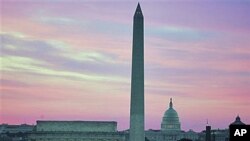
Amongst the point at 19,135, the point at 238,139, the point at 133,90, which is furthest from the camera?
the point at 19,135

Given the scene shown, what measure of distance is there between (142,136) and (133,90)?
6.06 meters

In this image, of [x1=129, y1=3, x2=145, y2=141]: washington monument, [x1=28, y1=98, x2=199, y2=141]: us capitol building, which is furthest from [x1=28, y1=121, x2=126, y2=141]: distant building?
[x1=129, y1=3, x2=145, y2=141]: washington monument

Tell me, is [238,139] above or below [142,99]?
below

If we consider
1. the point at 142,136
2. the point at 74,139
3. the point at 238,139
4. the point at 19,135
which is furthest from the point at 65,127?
the point at 238,139

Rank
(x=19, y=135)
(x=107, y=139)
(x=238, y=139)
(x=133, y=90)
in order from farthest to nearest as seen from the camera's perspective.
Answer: (x=19, y=135), (x=107, y=139), (x=133, y=90), (x=238, y=139)

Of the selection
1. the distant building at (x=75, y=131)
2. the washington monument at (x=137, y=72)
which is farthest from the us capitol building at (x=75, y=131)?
the washington monument at (x=137, y=72)

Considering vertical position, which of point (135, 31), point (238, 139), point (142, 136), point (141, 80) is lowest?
point (238, 139)

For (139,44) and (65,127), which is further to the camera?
(65,127)

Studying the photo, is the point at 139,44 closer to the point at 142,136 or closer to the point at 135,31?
the point at 135,31

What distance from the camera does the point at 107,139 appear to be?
13662 cm

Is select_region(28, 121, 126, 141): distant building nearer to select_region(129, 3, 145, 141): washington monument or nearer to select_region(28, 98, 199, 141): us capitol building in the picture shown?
select_region(28, 98, 199, 141): us capitol building

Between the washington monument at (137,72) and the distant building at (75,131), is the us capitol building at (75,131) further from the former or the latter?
the washington monument at (137,72)

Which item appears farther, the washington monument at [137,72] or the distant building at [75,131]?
the distant building at [75,131]

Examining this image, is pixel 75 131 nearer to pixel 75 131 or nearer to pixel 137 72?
pixel 75 131
